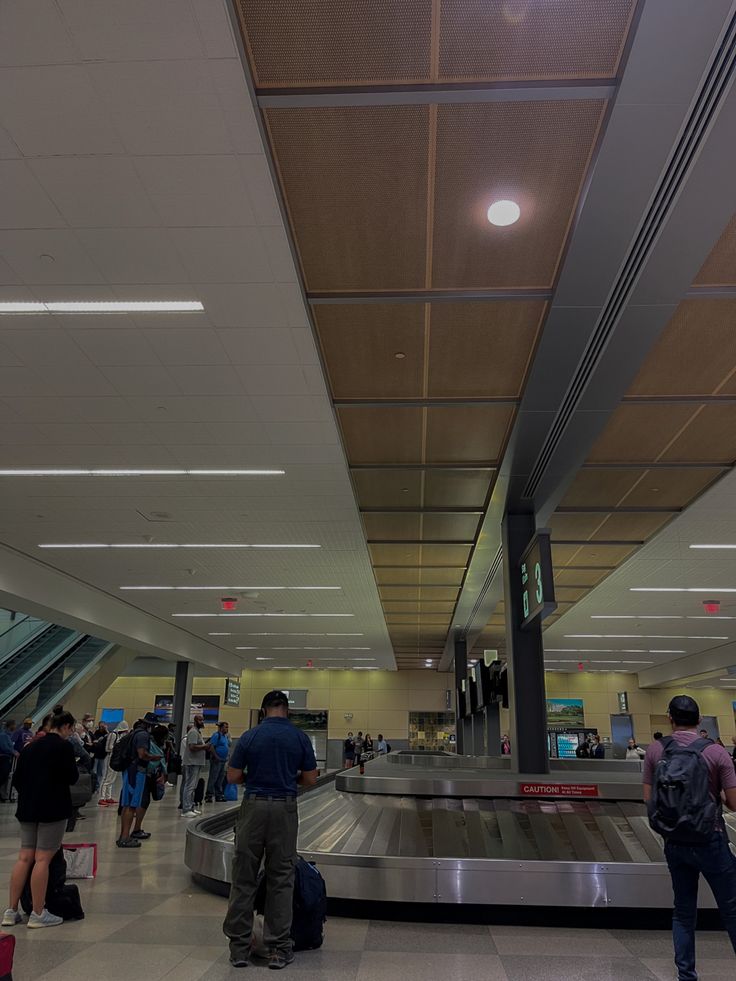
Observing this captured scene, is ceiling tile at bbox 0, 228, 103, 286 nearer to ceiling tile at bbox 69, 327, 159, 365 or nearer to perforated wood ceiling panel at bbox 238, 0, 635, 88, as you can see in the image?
ceiling tile at bbox 69, 327, 159, 365

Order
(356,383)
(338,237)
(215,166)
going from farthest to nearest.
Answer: (356,383)
(338,237)
(215,166)

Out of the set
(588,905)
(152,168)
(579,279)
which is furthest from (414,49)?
(588,905)

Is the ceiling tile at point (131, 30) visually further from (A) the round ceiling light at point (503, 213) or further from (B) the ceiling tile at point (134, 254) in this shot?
(A) the round ceiling light at point (503, 213)

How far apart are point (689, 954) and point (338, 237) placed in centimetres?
508

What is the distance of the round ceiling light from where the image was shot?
5.04 m

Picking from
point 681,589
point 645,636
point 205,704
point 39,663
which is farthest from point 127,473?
point 205,704

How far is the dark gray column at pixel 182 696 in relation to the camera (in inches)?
1089

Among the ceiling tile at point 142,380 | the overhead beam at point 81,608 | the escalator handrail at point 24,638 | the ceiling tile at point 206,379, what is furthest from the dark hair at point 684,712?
the escalator handrail at point 24,638

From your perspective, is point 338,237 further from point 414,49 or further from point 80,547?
point 80,547

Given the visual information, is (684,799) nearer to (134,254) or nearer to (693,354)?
(693,354)

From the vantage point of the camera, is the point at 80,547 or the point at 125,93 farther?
the point at 80,547

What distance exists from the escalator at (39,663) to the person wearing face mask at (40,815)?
647 inches

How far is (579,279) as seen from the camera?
18.8ft

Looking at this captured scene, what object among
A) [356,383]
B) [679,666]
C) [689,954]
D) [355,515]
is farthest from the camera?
[679,666]
